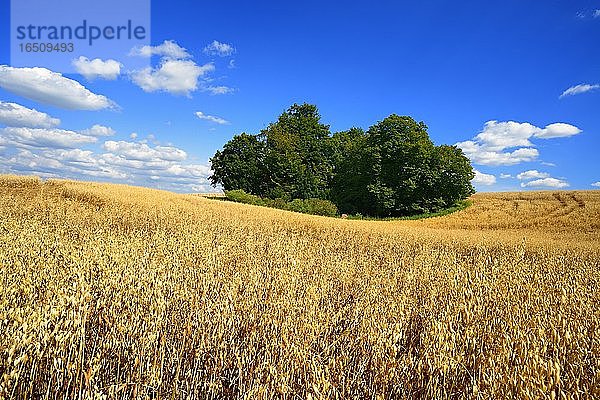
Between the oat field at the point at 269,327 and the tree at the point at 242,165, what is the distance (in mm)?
39673

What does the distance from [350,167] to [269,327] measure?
1630 inches

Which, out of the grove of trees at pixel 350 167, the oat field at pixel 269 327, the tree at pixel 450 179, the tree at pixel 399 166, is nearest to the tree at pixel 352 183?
the grove of trees at pixel 350 167

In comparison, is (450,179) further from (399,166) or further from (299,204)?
A: (299,204)

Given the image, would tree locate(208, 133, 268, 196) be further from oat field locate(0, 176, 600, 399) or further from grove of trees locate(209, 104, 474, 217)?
oat field locate(0, 176, 600, 399)

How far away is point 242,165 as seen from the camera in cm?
4766

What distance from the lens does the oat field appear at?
2.39 m

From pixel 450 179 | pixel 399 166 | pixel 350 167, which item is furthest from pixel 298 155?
pixel 450 179

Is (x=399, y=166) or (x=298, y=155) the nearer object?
(x=399, y=166)

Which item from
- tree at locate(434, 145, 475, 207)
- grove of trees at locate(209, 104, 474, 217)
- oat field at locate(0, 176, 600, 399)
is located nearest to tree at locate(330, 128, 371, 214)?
grove of trees at locate(209, 104, 474, 217)

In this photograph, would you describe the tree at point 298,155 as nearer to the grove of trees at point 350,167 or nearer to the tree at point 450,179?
the grove of trees at point 350,167

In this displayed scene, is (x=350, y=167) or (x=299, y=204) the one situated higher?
(x=350, y=167)

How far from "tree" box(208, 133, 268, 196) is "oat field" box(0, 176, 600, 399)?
39.7 meters

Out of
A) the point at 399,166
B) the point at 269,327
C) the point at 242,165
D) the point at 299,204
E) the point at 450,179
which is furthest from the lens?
the point at 242,165

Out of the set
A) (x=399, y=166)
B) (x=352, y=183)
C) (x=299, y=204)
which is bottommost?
(x=299, y=204)
